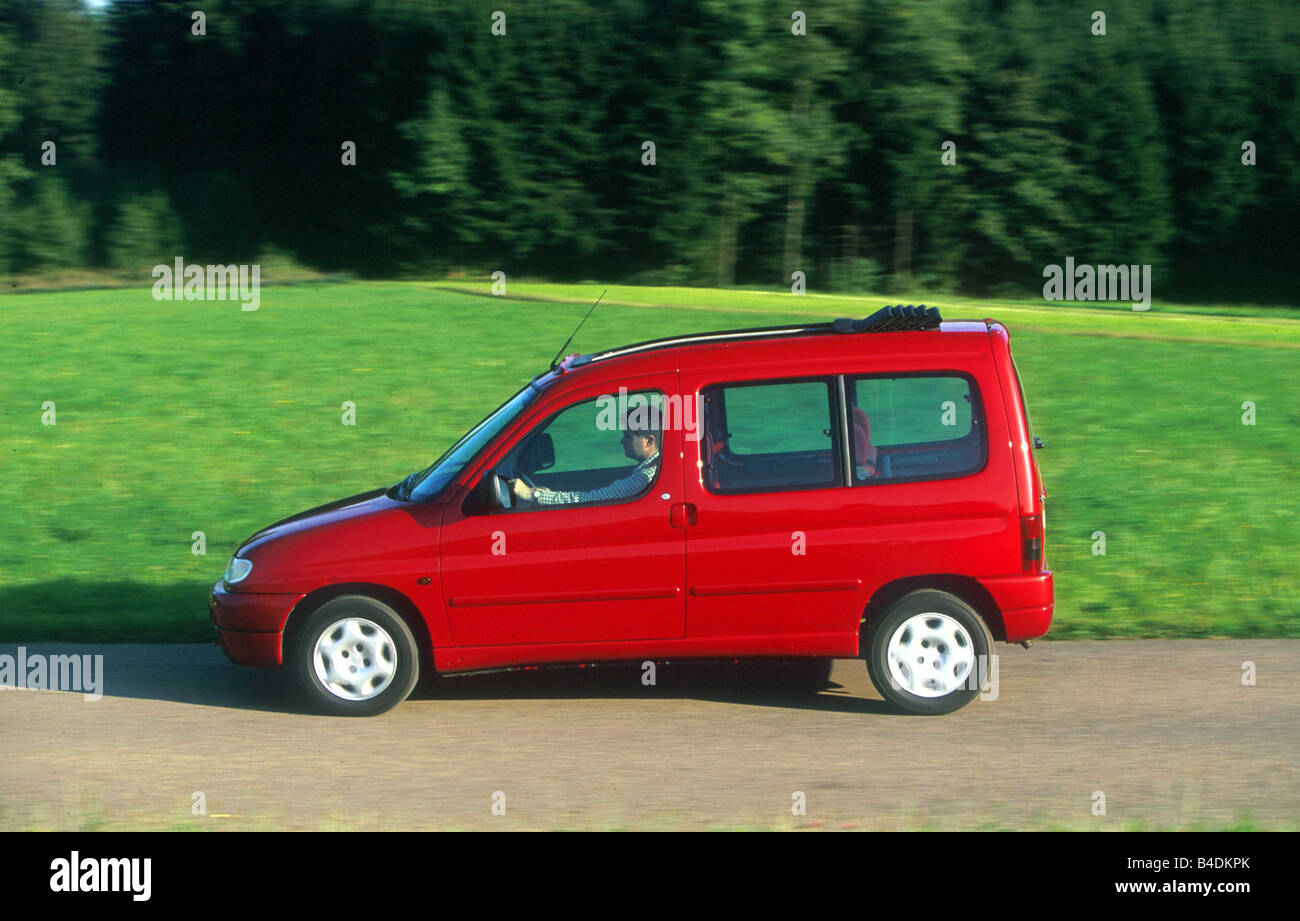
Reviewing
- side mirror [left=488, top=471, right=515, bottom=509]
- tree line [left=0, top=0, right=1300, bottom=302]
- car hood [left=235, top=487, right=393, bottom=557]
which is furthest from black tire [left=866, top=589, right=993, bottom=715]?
tree line [left=0, top=0, right=1300, bottom=302]

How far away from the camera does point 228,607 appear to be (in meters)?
7.69

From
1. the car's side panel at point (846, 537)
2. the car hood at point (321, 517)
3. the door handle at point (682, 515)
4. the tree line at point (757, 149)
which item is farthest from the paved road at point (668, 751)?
the tree line at point (757, 149)

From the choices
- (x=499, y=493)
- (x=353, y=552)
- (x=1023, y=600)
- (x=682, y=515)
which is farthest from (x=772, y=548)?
(x=353, y=552)

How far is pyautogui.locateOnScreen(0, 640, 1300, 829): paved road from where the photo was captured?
19.9 ft

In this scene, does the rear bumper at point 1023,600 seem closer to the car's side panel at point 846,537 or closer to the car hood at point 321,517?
the car's side panel at point 846,537

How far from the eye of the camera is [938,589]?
7.57 m

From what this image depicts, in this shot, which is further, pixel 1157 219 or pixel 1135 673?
pixel 1157 219

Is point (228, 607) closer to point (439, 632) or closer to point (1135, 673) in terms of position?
point (439, 632)

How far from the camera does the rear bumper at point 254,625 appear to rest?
7578 mm

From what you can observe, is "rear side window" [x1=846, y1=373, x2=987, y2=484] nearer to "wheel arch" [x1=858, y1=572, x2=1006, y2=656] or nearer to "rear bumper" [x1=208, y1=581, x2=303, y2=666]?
"wheel arch" [x1=858, y1=572, x2=1006, y2=656]


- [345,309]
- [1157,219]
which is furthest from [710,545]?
[1157,219]

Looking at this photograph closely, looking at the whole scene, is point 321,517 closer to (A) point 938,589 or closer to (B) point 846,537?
(B) point 846,537

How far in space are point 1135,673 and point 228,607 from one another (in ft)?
15.5

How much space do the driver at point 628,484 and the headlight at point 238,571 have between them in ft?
4.58
